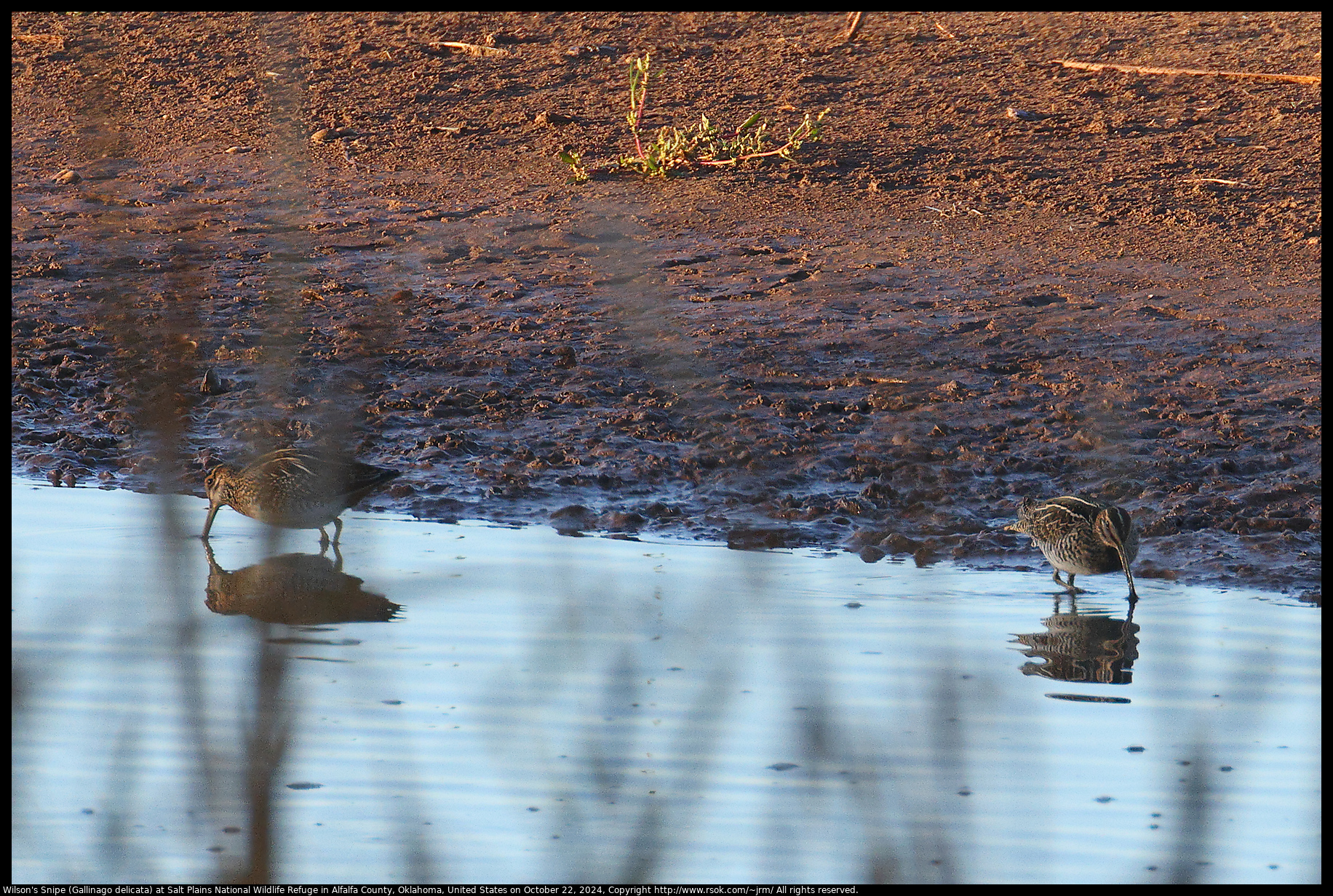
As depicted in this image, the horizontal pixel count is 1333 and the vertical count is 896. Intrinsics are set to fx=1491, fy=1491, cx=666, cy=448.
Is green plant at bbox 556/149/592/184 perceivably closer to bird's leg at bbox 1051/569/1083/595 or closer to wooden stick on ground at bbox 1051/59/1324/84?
wooden stick on ground at bbox 1051/59/1324/84

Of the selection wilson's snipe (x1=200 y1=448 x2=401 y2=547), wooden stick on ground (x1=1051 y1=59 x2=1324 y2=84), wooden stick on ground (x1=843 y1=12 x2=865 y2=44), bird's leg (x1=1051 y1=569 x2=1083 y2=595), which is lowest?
bird's leg (x1=1051 y1=569 x2=1083 y2=595)

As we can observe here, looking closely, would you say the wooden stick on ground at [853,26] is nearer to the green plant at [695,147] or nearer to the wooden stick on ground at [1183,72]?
the wooden stick on ground at [1183,72]

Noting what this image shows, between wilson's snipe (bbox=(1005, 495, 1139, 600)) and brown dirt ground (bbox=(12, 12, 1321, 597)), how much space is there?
0.37 m

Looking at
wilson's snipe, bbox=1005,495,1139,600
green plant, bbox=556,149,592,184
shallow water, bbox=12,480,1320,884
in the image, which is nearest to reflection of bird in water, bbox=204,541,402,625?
shallow water, bbox=12,480,1320,884

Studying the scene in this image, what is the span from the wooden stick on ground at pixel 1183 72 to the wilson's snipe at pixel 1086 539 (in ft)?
23.6

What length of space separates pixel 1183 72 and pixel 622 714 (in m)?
11.8

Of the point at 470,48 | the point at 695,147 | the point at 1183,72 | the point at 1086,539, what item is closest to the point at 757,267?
the point at 695,147

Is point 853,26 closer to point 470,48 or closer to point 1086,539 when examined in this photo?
point 470,48

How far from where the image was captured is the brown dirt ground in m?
7.14

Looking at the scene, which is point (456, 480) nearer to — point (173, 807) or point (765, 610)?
point (173, 807)

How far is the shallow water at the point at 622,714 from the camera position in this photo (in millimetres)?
1618

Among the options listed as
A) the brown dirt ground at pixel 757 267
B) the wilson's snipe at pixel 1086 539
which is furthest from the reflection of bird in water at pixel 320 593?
the wilson's snipe at pixel 1086 539

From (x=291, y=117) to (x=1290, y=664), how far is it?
445 centimetres

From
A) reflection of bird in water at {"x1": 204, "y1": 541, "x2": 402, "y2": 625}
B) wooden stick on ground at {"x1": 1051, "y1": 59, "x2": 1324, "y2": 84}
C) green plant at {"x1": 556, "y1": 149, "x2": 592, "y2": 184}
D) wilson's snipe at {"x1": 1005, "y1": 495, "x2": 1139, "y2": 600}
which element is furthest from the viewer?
wooden stick on ground at {"x1": 1051, "y1": 59, "x2": 1324, "y2": 84}
